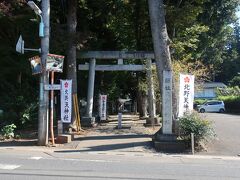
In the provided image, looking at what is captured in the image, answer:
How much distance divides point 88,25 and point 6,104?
964 cm

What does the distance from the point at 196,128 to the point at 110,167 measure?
20.8 ft

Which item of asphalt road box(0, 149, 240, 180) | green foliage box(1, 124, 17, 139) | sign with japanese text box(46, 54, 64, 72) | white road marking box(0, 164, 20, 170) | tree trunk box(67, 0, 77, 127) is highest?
tree trunk box(67, 0, 77, 127)

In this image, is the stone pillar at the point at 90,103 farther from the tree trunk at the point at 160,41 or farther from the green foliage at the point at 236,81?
the green foliage at the point at 236,81

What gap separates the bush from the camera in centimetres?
1755

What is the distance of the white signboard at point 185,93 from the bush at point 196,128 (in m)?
0.69

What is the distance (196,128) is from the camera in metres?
17.5

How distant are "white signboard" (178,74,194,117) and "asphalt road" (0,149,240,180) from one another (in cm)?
303

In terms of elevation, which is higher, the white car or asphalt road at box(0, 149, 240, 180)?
the white car

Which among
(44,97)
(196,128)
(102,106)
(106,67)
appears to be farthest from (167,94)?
(102,106)

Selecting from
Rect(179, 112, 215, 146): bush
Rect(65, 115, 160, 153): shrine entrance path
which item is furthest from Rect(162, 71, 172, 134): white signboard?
Rect(65, 115, 160, 153): shrine entrance path

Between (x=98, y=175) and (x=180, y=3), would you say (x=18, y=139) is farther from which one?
(x=180, y=3)

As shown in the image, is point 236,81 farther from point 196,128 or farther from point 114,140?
point 196,128

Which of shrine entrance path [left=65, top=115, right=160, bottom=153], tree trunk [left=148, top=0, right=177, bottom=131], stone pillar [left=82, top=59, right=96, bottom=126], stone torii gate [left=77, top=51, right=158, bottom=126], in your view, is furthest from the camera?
stone torii gate [left=77, top=51, right=158, bottom=126]

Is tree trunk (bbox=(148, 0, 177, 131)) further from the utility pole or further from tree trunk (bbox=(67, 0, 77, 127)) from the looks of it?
tree trunk (bbox=(67, 0, 77, 127))
